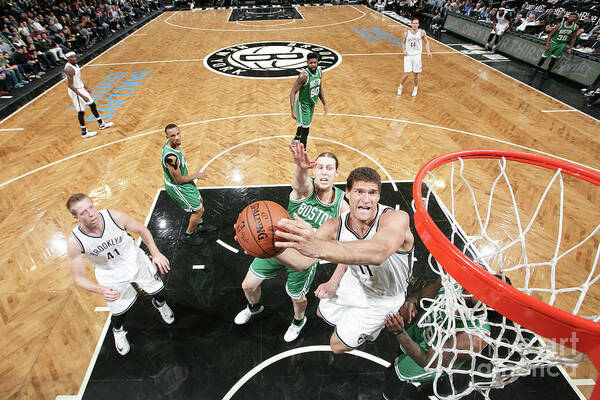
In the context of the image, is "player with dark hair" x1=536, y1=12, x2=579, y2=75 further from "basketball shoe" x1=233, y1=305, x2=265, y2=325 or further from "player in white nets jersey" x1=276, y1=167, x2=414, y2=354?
"basketball shoe" x1=233, y1=305, x2=265, y2=325

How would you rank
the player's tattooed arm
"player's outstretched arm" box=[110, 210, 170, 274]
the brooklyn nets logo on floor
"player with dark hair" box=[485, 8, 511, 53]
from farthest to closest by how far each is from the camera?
"player with dark hair" box=[485, 8, 511, 53] → the brooklyn nets logo on floor → the player's tattooed arm → "player's outstretched arm" box=[110, 210, 170, 274]

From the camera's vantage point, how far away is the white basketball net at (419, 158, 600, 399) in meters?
2.23

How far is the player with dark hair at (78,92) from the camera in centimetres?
604

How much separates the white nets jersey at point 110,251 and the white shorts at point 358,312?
1.97 metres

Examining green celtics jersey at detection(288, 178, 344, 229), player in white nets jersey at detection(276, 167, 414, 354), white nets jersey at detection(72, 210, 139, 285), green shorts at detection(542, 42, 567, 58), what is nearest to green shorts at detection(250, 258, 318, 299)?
player in white nets jersey at detection(276, 167, 414, 354)

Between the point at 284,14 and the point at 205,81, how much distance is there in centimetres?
1339

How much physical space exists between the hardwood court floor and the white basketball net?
42 cm

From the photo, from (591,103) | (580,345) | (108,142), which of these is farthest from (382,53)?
(580,345)

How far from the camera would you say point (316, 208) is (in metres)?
2.88

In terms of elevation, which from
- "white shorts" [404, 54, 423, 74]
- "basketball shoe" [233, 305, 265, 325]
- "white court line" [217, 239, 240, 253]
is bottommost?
"white court line" [217, 239, 240, 253]

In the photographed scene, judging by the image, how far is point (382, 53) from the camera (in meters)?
12.4

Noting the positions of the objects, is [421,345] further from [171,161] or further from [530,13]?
[530,13]

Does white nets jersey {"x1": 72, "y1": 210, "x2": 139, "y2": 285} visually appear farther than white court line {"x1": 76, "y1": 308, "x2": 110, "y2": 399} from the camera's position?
No

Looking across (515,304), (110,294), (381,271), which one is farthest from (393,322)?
(110,294)
